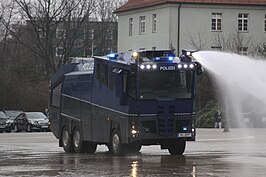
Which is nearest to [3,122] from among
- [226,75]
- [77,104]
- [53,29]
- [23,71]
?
[23,71]

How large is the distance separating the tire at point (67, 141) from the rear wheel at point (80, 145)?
0.29m

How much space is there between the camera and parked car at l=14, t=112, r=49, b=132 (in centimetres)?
5631

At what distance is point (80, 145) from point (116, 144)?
2.85 meters

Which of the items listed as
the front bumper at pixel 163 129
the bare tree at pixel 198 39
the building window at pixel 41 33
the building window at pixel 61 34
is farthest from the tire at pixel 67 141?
the building window at pixel 61 34

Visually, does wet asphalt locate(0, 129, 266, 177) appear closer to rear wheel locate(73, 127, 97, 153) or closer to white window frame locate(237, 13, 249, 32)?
rear wheel locate(73, 127, 97, 153)

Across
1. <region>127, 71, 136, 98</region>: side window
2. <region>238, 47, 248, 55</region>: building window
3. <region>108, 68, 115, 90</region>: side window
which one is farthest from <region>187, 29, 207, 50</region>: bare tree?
<region>127, 71, 136, 98</region>: side window

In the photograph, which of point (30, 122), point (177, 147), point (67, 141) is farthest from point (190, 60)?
point (30, 122)

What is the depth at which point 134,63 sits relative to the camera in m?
25.2

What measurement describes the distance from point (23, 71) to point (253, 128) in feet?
84.9

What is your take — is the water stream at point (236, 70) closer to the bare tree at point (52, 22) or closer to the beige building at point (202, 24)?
the beige building at point (202, 24)

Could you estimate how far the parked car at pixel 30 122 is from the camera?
185ft

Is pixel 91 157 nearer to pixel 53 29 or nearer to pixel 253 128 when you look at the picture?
pixel 253 128

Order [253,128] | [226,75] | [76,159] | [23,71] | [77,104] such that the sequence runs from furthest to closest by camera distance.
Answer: [23,71] < [253,128] < [77,104] < [226,75] < [76,159]

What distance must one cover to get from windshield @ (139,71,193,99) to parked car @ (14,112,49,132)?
31476 millimetres
